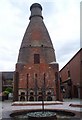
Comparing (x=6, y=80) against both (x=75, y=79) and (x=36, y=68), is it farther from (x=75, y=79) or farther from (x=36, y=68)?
(x=36, y=68)

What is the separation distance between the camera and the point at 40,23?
113ft

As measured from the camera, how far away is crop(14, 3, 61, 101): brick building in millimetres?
28089

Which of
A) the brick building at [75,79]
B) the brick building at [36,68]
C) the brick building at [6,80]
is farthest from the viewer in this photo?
the brick building at [6,80]

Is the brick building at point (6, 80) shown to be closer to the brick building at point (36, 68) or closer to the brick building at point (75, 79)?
the brick building at point (75, 79)

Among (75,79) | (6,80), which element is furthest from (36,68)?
(6,80)

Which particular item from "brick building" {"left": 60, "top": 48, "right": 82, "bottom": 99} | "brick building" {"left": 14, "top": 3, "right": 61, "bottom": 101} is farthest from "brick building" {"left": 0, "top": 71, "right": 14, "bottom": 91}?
"brick building" {"left": 14, "top": 3, "right": 61, "bottom": 101}

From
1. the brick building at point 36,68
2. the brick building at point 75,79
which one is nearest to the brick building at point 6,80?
the brick building at point 75,79

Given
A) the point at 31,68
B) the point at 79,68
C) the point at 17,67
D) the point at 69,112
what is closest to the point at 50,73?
the point at 31,68

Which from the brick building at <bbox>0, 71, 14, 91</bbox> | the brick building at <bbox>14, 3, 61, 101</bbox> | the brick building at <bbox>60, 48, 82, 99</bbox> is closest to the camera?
the brick building at <bbox>14, 3, 61, 101</bbox>

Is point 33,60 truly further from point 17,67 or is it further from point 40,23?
point 40,23

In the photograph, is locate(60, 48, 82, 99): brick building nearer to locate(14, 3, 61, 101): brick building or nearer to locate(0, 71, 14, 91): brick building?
locate(14, 3, 61, 101): brick building

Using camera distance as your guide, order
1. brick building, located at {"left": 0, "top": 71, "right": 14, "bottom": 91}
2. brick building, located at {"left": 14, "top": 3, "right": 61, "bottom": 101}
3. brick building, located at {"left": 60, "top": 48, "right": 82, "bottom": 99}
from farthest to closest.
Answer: brick building, located at {"left": 0, "top": 71, "right": 14, "bottom": 91} → brick building, located at {"left": 60, "top": 48, "right": 82, "bottom": 99} → brick building, located at {"left": 14, "top": 3, "right": 61, "bottom": 101}

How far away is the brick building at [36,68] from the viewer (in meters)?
28.1

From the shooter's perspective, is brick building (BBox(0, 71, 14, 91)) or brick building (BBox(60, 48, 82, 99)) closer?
brick building (BBox(60, 48, 82, 99))
